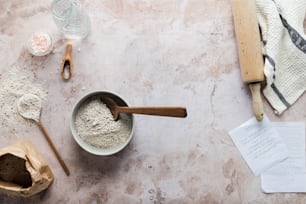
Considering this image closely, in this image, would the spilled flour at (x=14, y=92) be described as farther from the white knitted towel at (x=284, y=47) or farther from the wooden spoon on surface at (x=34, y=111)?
the white knitted towel at (x=284, y=47)

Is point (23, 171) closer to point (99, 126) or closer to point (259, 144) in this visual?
point (99, 126)

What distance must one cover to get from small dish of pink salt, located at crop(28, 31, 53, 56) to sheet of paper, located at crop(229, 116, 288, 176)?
0.44 metres

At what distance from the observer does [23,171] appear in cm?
104

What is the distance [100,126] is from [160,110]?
15 cm

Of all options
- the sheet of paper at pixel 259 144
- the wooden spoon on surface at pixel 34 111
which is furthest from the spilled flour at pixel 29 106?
the sheet of paper at pixel 259 144

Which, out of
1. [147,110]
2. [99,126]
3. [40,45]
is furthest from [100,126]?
[40,45]

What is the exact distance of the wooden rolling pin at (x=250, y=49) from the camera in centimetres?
104

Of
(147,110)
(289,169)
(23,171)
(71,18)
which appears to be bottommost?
(289,169)

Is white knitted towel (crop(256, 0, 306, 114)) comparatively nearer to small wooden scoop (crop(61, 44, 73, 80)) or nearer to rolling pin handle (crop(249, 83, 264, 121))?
rolling pin handle (crop(249, 83, 264, 121))

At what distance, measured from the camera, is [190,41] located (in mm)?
1090

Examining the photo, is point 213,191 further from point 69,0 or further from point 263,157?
point 69,0

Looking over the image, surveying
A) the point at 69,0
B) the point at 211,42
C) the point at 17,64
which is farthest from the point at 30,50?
the point at 211,42

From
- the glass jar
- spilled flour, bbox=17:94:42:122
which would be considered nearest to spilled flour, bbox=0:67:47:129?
spilled flour, bbox=17:94:42:122

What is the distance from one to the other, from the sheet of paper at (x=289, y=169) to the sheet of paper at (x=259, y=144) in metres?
0.01
